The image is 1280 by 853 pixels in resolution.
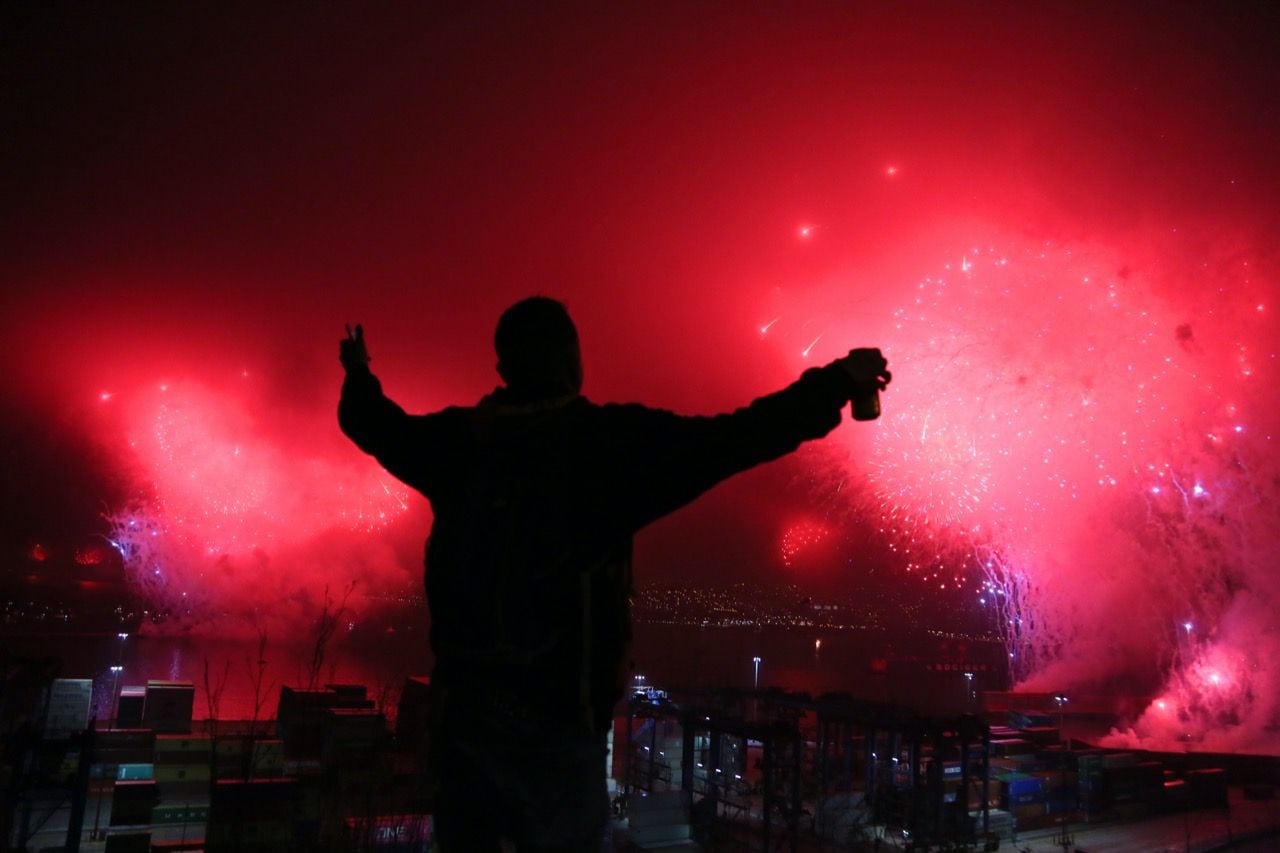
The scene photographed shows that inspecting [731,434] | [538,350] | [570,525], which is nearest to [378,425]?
[538,350]

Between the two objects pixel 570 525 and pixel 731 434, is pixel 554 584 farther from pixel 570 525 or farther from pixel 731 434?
pixel 731 434

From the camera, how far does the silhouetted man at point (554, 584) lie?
6.53 feet

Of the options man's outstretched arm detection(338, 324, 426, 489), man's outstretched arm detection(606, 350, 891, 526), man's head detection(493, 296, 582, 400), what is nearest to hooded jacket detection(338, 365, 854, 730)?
man's outstretched arm detection(606, 350, 891, 526)

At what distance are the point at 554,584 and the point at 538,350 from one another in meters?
0.71

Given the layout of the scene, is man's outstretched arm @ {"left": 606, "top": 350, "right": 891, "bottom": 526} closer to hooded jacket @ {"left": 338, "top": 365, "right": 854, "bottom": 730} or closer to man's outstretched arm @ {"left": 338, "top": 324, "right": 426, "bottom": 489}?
hooded jacket @ {"left": 338, "top": 365, "right": 854, "bottom": 730}

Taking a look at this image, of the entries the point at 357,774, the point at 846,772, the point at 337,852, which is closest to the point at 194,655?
the point at 846,772

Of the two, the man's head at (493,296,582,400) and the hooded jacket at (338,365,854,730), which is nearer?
the hooded jacket at (338,365,854,730)

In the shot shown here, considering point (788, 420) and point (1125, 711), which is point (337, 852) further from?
point (1125, 711)

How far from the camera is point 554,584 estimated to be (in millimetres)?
2029

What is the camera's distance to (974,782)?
2847 centimetres

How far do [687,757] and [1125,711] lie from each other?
51.5 meters

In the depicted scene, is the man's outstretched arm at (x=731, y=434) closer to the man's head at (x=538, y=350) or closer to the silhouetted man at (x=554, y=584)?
the silhouetted man at (x=554, y=584)

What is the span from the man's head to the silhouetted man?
0.15 meters

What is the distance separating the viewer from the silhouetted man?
6.53 ft
